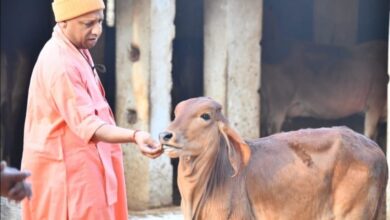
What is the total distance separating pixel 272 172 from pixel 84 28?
5.06 ft

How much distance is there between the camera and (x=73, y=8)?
4.74 m

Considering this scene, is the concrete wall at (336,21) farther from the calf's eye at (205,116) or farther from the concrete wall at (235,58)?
the calf's eye at (205,116)

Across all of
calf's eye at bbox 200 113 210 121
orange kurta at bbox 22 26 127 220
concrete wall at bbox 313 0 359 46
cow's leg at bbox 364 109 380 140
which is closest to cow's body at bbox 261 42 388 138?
cow's leg at bbox 364 109 380 140

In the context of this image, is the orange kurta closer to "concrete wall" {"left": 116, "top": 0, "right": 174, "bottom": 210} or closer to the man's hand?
the man's hand

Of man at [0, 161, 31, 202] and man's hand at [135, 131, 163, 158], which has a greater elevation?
man at [0, 161, 31, 202]

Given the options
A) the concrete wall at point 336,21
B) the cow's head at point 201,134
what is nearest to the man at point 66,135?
the cow's head at point 201,134

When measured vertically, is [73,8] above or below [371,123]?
above

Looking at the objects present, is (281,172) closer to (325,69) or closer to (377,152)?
(377,152)

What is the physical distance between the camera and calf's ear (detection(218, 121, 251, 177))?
5430mm

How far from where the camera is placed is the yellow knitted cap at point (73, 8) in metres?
4.74

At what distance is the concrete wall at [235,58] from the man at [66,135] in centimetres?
433

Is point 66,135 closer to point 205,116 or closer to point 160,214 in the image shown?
point 205,116

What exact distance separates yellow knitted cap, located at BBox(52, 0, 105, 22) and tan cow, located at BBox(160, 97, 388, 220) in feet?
2.47

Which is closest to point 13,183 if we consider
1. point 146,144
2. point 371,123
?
point 146,144
